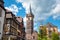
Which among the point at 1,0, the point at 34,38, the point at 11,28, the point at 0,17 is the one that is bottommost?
the point at 34,38

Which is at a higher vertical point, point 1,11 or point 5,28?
point 1,11

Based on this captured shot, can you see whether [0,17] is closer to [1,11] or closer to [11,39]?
[1,11]

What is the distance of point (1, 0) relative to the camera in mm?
41656

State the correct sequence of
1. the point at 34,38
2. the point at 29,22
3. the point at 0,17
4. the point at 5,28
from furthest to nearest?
the point at 29,22 < the point at 34,38 < the point at 5,28 < the point at 0,17

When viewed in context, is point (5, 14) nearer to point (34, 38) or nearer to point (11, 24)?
point (11, 24)

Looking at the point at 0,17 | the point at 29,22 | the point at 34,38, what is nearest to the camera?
the point at 0,17

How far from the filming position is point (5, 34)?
132 feet

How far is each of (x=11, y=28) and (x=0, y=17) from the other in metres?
5.79

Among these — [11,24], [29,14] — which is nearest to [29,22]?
[29,14]

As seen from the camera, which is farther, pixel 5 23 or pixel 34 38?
pixel 34 38

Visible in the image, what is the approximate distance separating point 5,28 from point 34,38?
56718mm

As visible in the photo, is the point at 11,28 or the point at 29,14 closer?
the point at 11,28

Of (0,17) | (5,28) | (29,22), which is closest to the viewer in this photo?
(0,17)

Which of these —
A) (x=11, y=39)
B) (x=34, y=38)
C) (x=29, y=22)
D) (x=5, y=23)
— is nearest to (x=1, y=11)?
(x=5, y=23)
